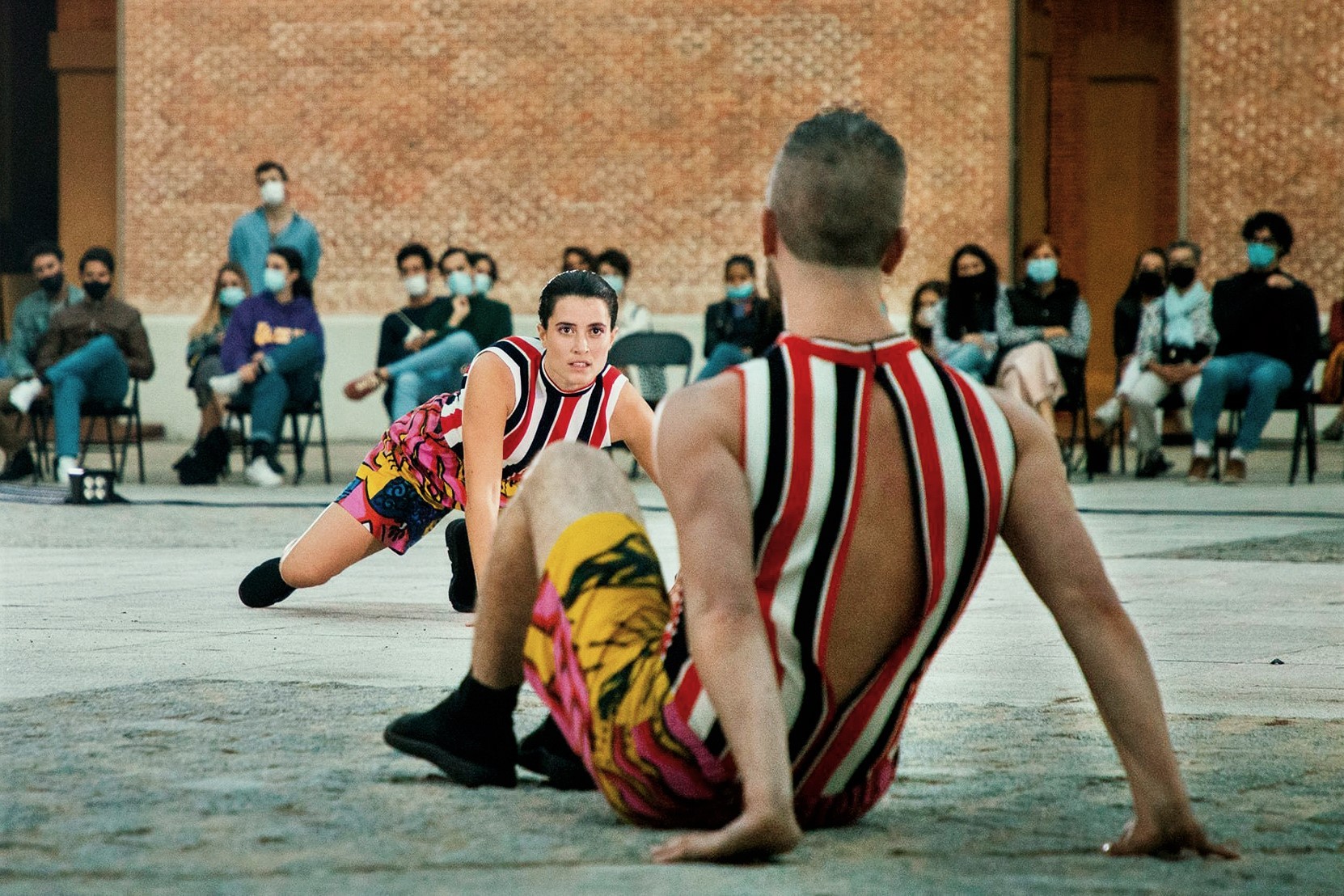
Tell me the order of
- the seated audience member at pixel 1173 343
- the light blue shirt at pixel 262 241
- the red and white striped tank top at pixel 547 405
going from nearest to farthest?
the red and white striped tank top at pixel 547 405 → the seated audience member at pixel 1173 343 → the light blue shirt at pixel 262 241

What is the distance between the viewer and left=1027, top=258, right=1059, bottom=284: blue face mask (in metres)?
14.4

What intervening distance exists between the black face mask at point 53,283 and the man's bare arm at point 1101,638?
12927 millimetres

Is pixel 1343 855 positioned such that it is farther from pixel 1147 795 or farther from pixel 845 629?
pixel 845 629

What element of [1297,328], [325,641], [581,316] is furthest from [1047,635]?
[1297,328]

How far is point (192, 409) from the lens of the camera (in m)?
19.7

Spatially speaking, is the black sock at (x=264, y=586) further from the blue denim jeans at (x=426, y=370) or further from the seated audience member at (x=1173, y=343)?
the seated audience member at (x=1173, y=343)

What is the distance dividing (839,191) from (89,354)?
11464 millimetres

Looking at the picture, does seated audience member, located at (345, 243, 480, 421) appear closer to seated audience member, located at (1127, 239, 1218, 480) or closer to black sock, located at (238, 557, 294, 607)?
seated audience member, located at (1127, 239, 1218, 480)

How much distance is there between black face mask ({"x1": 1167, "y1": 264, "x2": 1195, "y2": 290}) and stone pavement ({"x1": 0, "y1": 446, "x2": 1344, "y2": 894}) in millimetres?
6226

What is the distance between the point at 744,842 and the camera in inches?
114

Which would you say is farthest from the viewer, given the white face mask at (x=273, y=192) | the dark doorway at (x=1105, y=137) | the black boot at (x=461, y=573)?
the dark doorway at (x=1105, y=137)

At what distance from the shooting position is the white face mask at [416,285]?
15055 millimetres

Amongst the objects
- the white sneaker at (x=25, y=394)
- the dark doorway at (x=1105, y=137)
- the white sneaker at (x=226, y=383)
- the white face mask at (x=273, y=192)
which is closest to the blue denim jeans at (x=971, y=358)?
the white sneaker at (x=226, y=383)

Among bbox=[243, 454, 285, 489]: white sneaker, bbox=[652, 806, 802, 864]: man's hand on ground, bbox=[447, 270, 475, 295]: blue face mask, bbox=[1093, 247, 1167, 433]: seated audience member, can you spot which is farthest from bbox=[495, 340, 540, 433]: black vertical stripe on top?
bbox=[1093, 247, 1167, 433]: seated audience member
